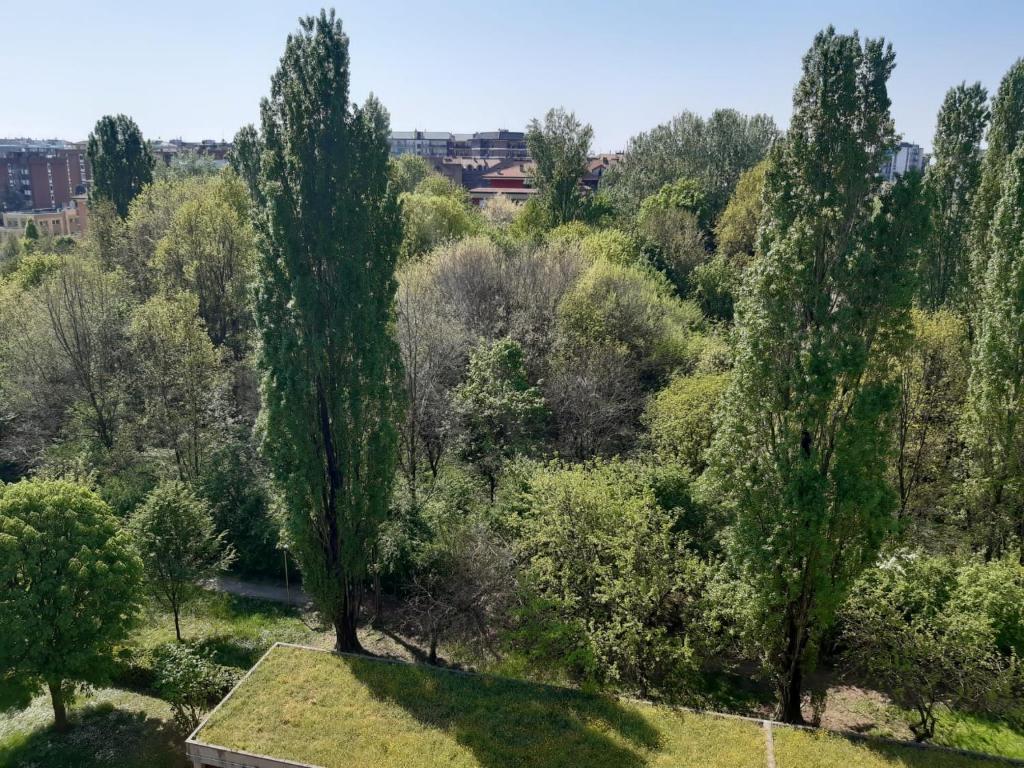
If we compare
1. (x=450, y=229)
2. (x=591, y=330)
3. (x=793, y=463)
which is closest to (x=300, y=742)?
(x=793, y=463)

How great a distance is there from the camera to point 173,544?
18453mm

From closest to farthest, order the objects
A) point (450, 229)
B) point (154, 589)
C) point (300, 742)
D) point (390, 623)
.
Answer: point (300, 742) → point (154, 589) → point (390, 623) → point (450, 229)

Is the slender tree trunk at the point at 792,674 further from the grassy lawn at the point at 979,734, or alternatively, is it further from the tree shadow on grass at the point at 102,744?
the tree shadow on grass at the point at 102,744

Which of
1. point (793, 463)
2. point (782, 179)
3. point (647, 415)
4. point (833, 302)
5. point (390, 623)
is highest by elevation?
point (782, 179)

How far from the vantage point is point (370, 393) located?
16.5 metres

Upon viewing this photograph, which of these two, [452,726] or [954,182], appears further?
[954,182]

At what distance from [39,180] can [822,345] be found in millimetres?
113143

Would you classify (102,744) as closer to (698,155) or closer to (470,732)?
(470,732)

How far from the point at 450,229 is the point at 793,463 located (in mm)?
29708

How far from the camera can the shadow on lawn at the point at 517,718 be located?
12285 mm

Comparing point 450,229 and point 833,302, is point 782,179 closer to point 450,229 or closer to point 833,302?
point 833,302

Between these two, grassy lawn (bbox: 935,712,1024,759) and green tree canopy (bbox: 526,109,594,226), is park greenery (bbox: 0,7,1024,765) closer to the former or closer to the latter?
grassy lawn (bbox: 935,712,1024,759)

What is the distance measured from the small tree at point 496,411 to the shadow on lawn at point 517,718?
889 centimetres

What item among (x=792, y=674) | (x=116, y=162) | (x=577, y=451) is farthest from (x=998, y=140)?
(x=116, y=162)
